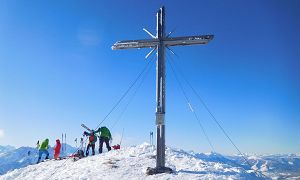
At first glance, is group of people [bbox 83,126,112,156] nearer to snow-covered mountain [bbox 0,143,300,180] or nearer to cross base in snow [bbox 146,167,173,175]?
snow-covered mountain [bbox 0,143,300,180]

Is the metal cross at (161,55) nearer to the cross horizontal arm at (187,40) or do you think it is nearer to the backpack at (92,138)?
the cross horizontal arm at (187,40)

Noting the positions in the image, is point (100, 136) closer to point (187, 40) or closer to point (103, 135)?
point (103, 135)

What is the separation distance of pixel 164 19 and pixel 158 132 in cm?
675

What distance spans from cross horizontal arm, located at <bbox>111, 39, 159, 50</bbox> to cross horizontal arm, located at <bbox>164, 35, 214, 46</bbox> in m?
0.77

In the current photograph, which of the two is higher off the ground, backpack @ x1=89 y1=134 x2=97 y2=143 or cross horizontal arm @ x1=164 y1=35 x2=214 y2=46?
cross horizontal arm @ x1=164 y1=35 x2=214 y2=46

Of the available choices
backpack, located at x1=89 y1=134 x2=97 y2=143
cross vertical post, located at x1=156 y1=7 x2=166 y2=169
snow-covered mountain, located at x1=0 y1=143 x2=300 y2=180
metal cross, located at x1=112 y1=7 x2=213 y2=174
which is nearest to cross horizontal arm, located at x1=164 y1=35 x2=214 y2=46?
metal cross, located at x1=112 y1=7 x2=213 y2=174

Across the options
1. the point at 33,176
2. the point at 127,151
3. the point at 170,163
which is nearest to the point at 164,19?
the point at 170,163

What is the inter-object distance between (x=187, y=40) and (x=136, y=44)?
3166 millimetres

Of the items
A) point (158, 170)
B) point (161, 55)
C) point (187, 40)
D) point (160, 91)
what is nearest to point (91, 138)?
point (160, 91)

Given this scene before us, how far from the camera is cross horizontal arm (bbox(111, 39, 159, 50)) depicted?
1934 centimetres

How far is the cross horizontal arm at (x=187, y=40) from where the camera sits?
18547 millimetres

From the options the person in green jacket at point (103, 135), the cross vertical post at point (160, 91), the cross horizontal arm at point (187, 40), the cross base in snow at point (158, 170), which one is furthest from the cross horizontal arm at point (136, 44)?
the person in green jacket at point (103, 135)

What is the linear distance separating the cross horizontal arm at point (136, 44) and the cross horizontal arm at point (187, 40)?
77cm

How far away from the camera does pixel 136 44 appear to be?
65.2ft
